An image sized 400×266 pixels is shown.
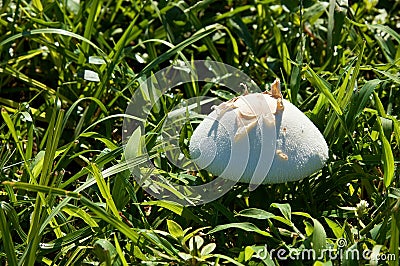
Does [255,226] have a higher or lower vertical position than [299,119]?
lower

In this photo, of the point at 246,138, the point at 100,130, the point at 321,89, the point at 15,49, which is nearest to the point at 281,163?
the point at 246,138

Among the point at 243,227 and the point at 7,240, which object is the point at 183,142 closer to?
the point at 243,227

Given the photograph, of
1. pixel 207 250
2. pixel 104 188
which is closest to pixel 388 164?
pixel 207 250

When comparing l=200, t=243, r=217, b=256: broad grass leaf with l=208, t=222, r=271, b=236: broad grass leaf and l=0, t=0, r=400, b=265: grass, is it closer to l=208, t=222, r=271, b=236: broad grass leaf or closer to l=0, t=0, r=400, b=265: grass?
l=0, t=0, r=400, b=265: grass

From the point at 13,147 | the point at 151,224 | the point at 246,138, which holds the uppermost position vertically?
the point at 246,138

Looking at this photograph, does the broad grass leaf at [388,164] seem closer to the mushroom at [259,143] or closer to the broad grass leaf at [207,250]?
the mushroom at [259,143]

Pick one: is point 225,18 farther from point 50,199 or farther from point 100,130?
point 50,199

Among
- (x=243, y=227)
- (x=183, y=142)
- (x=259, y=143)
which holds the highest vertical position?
(x=259, y=143)

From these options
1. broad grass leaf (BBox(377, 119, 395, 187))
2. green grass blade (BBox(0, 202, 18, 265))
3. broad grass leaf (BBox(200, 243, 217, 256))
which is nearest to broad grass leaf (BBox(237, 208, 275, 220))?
broad grass leaf (BBox(200, 243, 217, 256))
